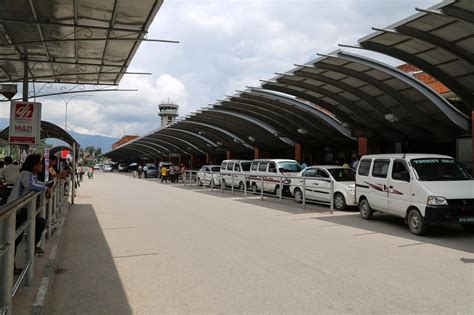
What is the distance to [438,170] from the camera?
1000 centimetres

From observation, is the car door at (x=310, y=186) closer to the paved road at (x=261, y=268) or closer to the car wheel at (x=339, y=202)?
the car wheel at (x=339, y=202)

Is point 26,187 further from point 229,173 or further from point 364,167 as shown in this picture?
point 229,173

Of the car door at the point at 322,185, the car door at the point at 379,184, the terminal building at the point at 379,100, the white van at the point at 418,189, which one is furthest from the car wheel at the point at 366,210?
the terminal building at the point at 379,100

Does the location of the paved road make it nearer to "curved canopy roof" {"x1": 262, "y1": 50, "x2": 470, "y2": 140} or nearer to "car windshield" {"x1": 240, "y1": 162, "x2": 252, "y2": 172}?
"curved canopy roof" {"x1": 262, "y1": 50, "x2": 470, "y2": 140}

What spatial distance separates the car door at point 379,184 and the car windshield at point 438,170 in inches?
34.7

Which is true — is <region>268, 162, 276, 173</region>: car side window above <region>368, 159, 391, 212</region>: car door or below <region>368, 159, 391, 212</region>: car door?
A: above

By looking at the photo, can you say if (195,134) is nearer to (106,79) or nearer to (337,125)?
(337,125)

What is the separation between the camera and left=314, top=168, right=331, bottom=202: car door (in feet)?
47.0

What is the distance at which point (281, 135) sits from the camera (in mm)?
26969

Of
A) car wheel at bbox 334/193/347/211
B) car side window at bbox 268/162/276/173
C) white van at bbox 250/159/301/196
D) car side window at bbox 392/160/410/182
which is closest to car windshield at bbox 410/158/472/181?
car side window at bbox 392/160/410/182

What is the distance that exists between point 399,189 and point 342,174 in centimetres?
505

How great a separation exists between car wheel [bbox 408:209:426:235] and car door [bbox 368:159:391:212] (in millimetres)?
1017

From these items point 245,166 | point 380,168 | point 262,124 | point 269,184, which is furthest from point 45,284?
point 262,124

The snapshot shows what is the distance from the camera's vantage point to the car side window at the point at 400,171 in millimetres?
9820
